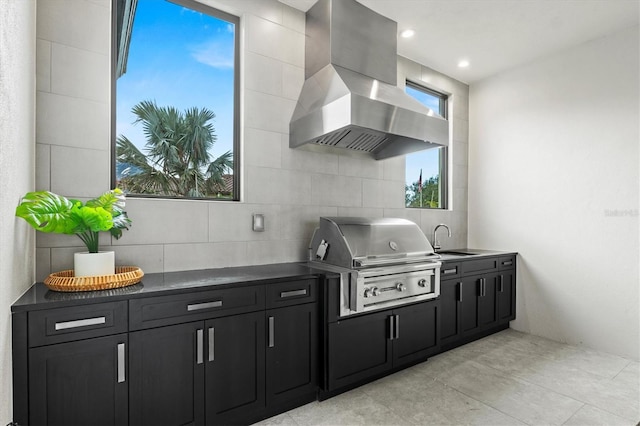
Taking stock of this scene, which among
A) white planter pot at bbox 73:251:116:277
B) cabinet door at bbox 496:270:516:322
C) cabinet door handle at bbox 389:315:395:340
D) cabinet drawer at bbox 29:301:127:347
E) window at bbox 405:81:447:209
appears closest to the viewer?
cabinet drawer at bbox 29:301:127:347

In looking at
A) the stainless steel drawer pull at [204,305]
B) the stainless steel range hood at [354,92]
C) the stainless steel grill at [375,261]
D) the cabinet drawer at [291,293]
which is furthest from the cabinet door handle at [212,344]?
the stainless steel range hood at [354,92]

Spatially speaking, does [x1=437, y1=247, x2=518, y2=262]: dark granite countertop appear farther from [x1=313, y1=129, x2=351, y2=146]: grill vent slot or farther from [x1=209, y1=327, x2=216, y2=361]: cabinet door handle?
[x1=209, y1=327, x2=216, y2=361]: cabinet door handle

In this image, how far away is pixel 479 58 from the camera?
3.63 meters

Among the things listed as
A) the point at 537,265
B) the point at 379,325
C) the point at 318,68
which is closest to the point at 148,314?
the point at 379,325

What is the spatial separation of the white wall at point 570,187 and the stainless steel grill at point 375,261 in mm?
1575

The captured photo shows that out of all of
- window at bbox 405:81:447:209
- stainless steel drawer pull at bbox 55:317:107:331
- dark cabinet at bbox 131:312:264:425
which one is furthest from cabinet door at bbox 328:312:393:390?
window at bbox 405:81:447:209

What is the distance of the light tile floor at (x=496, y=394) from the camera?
6.73 ft

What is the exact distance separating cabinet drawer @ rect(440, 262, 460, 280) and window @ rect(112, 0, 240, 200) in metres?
1.93

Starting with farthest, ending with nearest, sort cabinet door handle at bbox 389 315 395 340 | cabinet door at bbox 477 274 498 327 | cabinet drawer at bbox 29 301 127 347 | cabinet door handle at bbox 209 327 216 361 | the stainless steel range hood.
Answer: cabinet door at bbox 477 274 498 327, cabinet door handle at bbox 389 315 395 340, the stainless steel range hood, cabinet door handle at bbox 209 327 216 361, cabinet drawer at bbox 29 301 127 347

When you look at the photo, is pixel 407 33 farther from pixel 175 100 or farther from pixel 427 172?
pixel 175 100

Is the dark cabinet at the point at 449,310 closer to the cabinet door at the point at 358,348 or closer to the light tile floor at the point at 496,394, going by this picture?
the light tile floor at the point at 496,394

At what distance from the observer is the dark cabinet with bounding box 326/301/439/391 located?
2.25 metres

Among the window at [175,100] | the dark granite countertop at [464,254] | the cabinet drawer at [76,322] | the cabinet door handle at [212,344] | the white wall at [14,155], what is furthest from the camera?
the dark granite countertop at [464,254]

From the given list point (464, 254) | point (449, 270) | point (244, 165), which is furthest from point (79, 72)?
point (464, 254)
